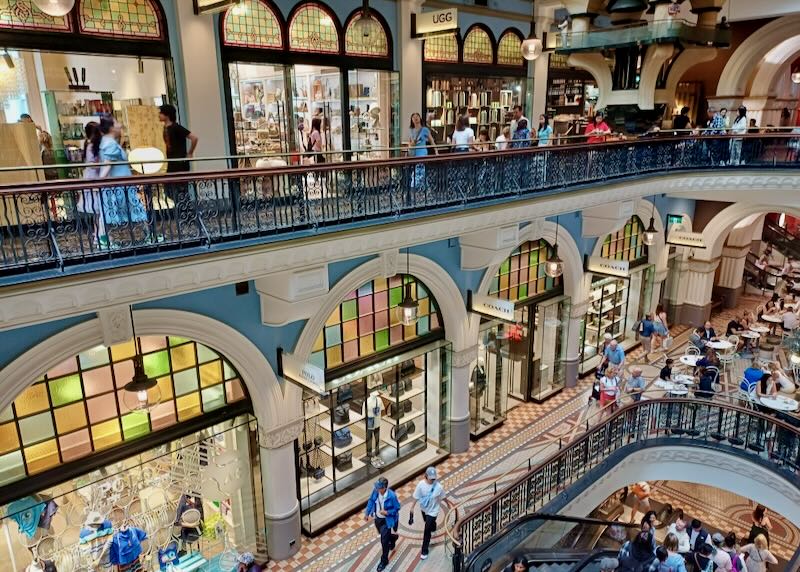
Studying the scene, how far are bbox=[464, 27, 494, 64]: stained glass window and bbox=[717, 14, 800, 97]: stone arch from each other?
709cm

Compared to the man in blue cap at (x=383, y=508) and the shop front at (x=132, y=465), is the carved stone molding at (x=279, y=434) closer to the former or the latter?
the shop front at (x=132, y=465)

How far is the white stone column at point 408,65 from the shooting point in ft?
35.1

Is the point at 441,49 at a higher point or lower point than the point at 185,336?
higher

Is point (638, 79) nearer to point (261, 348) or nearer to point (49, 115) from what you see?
point (261, 348)

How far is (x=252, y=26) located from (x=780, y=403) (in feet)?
34.4

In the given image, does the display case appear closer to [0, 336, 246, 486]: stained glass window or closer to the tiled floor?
the tiled floor

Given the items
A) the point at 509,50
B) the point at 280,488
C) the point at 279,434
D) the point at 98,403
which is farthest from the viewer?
the point at 509,50

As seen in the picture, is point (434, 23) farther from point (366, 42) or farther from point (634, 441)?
Result: point (634, 441)

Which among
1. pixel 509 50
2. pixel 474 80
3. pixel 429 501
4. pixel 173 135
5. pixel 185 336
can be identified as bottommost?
pixel 429 501

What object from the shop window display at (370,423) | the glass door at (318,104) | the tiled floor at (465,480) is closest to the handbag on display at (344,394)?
the shop window display at (370,423)

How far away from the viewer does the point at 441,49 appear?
1190 centimetres

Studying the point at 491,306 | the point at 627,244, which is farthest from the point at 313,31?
the point at 627,244

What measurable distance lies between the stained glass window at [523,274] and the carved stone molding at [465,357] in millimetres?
1371

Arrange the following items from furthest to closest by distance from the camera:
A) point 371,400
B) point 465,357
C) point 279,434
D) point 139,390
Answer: point 465,357
point 371,400
point 279,434
point 139,390
